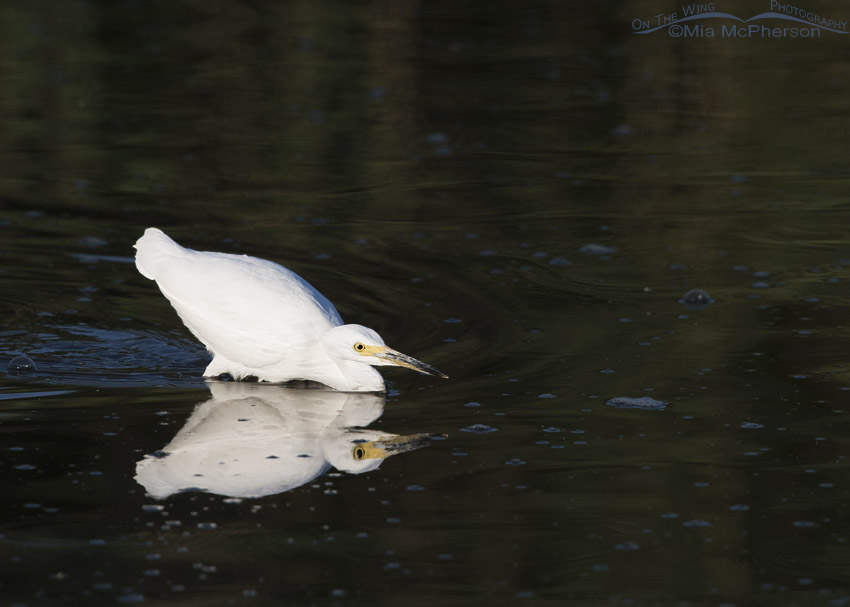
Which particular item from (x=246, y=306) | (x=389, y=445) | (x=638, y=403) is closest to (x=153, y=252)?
(x=246, y=306)

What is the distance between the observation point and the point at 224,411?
7.02 metres

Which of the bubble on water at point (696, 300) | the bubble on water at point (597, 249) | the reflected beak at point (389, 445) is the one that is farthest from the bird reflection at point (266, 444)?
the bubble on water at point (597, 249)

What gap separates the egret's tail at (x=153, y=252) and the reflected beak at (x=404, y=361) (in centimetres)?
153

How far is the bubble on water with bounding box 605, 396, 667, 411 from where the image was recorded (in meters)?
7.05

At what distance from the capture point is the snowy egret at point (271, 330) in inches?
288

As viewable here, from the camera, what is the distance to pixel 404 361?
7.23m

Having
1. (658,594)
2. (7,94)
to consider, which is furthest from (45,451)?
(7,94)

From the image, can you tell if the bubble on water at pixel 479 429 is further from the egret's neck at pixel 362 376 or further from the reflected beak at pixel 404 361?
the egret's neck at pixel 362 376

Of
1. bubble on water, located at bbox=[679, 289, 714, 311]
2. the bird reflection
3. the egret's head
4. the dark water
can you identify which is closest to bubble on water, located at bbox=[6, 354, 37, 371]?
the dark water

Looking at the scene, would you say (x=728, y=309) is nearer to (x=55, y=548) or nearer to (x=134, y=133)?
(x=55, y=548)

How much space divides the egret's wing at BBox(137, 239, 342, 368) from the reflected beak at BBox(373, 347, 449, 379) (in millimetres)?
402

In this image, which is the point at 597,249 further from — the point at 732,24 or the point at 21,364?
the point at 732,24

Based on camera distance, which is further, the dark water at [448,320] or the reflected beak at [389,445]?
the reflected beak at [389,445]

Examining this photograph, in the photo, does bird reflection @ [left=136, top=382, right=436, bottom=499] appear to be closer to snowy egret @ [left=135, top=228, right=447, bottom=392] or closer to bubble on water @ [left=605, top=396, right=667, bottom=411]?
snowy egret @ [left=135, top=228, right=447, bottom=392]
